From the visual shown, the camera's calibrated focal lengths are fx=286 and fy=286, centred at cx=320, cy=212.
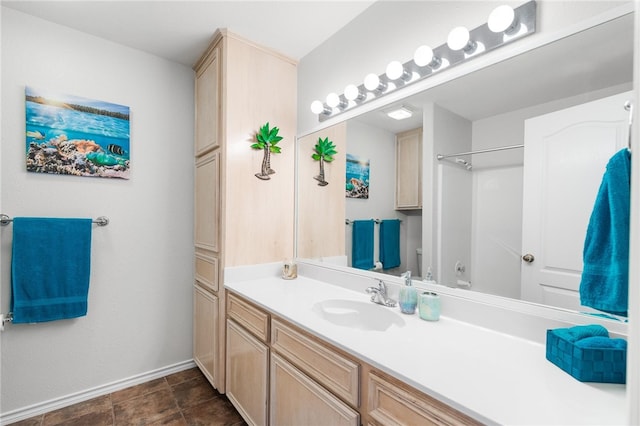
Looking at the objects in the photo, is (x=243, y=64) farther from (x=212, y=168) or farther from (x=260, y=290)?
(x=260, y=290)

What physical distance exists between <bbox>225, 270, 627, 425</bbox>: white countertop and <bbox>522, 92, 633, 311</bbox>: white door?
212 mm

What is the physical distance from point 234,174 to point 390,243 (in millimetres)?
1087

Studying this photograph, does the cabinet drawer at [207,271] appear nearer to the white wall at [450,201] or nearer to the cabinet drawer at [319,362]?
the cabinet drawer at [319,362]

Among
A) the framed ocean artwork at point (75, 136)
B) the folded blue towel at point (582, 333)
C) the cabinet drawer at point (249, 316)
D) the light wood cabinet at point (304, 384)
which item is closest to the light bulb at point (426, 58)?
the folded blue towel at point (582, 333)

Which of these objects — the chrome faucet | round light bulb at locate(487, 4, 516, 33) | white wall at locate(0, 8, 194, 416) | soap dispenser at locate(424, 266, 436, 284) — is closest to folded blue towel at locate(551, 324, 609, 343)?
soap dispenser at locate(424, 266, 436, 284)

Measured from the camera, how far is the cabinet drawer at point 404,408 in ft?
2.31

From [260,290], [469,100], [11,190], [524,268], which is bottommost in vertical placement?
[260,290]

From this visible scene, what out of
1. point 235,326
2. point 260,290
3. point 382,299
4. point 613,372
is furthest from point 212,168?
point 613,372

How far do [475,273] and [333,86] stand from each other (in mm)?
1414

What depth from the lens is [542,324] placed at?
98 cm

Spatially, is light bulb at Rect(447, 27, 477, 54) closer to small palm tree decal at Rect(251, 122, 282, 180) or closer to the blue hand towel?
the blue hand towel

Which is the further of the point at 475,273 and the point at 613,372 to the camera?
the point at 475,273

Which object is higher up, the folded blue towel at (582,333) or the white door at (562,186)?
the white door at (562,186)

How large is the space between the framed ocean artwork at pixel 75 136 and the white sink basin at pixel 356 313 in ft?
5.59
